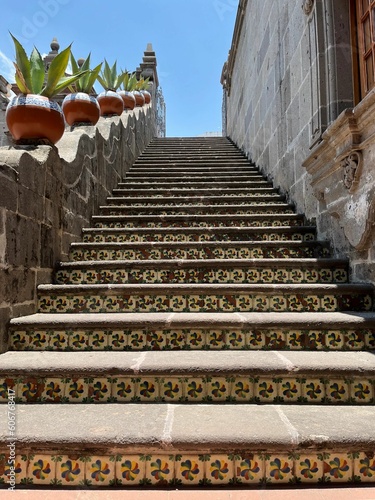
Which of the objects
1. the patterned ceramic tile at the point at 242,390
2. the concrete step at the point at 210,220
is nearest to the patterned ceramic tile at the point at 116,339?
the patterned ceramic tile at the point at 242,390

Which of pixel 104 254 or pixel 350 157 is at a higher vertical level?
pixel 350 157

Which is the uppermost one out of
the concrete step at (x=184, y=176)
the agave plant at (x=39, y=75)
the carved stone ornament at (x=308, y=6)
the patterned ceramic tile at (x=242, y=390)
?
the carved stone ornament at (x=308, y=6)

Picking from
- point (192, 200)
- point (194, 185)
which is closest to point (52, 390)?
point (192, 200)

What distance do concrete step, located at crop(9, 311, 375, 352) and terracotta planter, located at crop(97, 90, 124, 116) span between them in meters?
4.17

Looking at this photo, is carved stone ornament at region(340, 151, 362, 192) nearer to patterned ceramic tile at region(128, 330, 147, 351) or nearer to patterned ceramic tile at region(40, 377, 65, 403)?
patterned ceramic tile at region(128, 330, 147, 351)

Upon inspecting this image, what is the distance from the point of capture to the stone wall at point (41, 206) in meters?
2.34

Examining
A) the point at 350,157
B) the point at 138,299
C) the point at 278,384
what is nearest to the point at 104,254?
the point at 138,299

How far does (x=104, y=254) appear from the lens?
3.30m

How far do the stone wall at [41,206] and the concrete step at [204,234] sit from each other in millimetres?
323

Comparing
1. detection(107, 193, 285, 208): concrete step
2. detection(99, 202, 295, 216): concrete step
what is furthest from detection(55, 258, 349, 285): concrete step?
detection(107, 193, 285, 208): concrete step

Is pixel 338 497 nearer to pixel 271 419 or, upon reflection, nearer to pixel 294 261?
pixel 271 419

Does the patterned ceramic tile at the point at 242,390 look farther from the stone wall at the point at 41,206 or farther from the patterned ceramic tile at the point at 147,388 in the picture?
the stone wall at the point at 41,206

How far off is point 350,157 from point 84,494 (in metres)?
2.58

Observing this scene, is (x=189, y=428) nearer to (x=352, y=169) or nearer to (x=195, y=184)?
(x=352, y=169)
